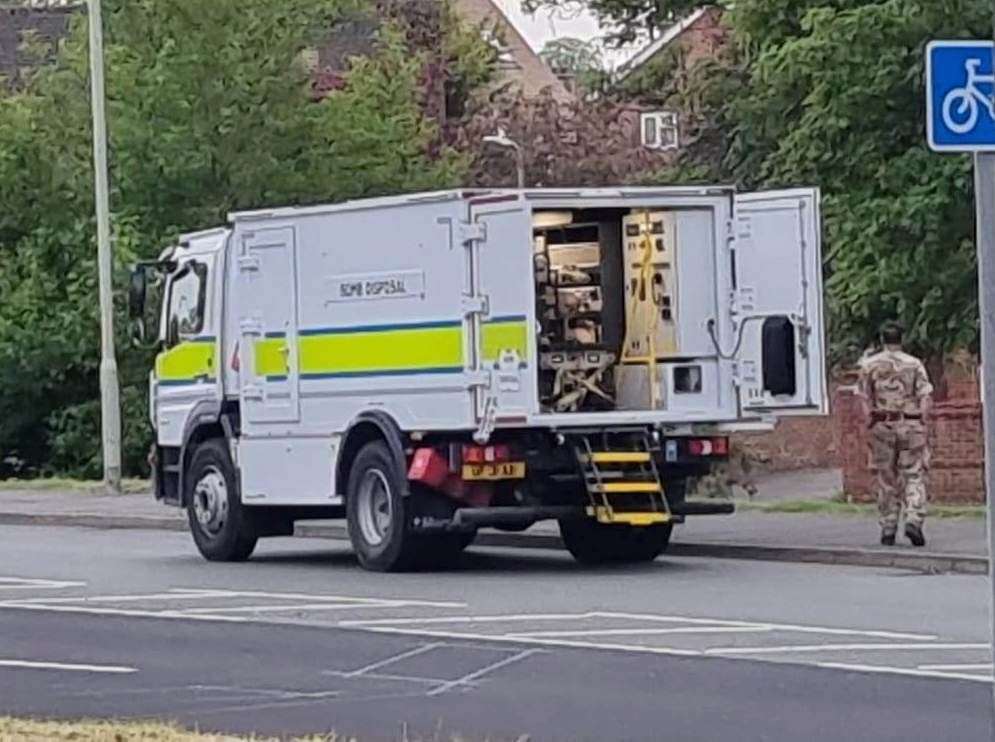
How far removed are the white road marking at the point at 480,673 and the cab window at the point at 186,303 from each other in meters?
8.90

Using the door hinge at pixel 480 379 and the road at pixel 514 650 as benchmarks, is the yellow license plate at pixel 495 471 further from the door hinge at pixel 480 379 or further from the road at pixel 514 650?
the road at pixel 514 650

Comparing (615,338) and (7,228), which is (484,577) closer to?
(615,338)

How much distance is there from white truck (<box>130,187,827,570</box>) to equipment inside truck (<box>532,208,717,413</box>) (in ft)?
0.06

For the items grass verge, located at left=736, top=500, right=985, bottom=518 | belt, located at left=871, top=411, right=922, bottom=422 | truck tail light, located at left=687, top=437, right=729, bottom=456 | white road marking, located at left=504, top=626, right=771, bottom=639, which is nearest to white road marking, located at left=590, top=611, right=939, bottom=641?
white road marking, located at left=504, top=626, right=771, bottom=639

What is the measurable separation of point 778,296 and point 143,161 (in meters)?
19.2

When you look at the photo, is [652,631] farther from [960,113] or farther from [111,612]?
[960,113]

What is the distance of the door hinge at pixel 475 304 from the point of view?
20.1 m

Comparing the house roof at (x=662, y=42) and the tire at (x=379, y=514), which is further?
the house roof at (x=662, y=42)

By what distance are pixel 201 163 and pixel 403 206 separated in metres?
18.1

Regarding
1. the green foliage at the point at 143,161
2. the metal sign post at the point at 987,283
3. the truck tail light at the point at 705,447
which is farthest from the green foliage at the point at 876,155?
the metal sign post at the point at 987,283

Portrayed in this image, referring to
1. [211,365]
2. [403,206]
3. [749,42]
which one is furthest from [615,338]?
[749,42]

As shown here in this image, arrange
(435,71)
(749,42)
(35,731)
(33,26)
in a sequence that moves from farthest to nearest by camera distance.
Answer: (33,26), (435,71), (749,42), (35,731)

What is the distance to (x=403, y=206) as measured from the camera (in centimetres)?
2059

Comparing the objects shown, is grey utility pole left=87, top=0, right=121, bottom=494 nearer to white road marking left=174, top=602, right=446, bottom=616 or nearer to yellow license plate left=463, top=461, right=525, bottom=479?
yellow license plate left=463, top=461, right=525, bottom=479
